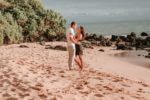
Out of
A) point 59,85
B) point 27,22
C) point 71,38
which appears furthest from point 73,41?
point 27,22

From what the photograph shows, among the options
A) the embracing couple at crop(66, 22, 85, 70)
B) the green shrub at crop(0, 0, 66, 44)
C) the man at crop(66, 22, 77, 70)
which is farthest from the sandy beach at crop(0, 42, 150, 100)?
the green shrub at crop(0, 0, 66, 44)

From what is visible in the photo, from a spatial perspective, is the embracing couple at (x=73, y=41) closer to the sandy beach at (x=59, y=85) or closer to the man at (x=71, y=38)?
the man at (x=71, y=38)

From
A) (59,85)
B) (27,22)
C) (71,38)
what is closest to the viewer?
(59,85)

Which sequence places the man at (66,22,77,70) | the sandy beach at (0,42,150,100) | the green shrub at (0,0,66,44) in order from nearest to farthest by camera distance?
the sandy beach at (0,42,150,100), the man at (66,22,77,70), the green shrub at (0,0,66,44)

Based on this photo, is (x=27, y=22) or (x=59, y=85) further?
(x=27, y=22)

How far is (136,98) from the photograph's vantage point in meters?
12.7

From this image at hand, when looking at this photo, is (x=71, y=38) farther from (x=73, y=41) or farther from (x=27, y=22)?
(x=27, y=22)

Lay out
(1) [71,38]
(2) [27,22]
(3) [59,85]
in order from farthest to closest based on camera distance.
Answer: (2) [27,22] < (1) [71,38] < (3) [59,85]

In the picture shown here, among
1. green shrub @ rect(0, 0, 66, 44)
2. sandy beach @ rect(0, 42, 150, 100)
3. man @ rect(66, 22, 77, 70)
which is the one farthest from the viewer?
green shrub @ rect(0, 0, 66, 44)

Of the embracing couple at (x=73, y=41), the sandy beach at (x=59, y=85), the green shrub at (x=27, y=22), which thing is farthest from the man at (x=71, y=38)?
the green shrub at (x=27, y=22)

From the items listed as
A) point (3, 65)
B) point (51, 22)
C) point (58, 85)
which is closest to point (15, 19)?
point (51, 22)

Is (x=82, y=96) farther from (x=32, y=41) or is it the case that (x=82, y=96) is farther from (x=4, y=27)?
(x=32, y=41)

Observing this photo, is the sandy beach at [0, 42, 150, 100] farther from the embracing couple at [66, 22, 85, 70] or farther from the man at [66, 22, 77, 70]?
the man at [66, 22, 77, 70]

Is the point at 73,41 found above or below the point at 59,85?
above
